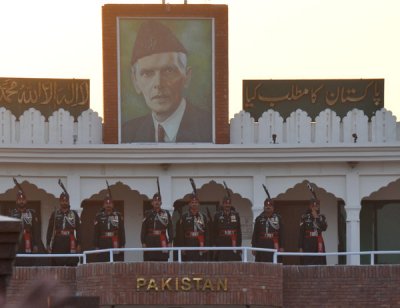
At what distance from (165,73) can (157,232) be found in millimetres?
4168

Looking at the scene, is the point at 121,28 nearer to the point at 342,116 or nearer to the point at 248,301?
the point at 342,116

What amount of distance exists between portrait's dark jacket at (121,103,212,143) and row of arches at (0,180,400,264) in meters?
1.02

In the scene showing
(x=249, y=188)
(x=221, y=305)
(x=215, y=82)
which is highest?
(x=215, y=82)

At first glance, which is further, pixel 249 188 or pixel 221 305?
pixel 249 188

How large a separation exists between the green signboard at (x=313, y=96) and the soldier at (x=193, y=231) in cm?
296

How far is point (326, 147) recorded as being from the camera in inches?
1407

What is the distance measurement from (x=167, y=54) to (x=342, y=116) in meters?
3.88

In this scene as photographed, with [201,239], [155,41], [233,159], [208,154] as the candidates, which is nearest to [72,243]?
[201,239]

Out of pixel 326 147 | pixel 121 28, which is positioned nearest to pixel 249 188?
pixel 326 147

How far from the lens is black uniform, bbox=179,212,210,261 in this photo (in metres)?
33.7

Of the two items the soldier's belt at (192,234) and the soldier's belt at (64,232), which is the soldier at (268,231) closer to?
the soldier's belt at (192,234)

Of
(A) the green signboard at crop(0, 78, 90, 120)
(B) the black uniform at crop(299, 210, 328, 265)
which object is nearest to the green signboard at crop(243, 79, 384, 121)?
(B) the black uniform at crop(299, 210, 328, 265)

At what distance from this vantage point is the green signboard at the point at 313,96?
118 feet

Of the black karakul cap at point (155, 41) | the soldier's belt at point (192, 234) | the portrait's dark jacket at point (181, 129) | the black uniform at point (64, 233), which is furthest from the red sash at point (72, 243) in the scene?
the black karakul cap at point (155, 41)
